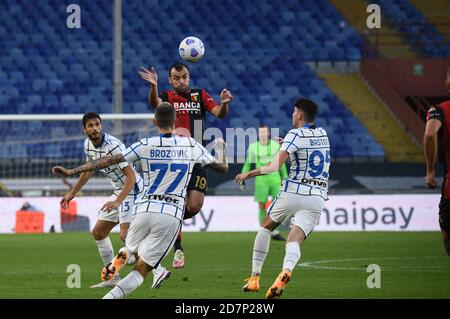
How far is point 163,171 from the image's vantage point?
9.55 meters

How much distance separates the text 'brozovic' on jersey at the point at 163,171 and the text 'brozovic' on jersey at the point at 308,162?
1808 millimetres

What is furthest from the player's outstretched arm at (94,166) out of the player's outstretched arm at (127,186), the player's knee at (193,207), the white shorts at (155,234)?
the player's knee at (193,207)

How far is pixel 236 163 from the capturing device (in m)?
24.7

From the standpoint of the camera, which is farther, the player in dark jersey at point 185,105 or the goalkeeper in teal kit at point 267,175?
the goalkeeper in teal kit at point 267,175

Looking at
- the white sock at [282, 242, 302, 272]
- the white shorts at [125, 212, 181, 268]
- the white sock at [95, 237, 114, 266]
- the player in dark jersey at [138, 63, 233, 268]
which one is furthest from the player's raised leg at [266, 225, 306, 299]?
the white sock at [95, 237, 114, 266]

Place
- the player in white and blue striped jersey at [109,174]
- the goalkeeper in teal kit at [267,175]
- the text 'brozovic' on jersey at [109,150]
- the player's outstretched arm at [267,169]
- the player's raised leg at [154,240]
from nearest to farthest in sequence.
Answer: the player's raised leg at [154,240] < the player's outstretched arm at [267,169] < the player in white and blue striped jersey at [109,174] < the text 'brozovic' on jersey at [109,150] < the goalkeeper in teal kit at [267,175]

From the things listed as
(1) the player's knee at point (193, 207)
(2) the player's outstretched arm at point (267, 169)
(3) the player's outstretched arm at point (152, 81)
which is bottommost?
(1) the player's knee at point (193, 207)

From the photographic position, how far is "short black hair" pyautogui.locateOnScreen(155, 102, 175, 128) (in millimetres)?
9555

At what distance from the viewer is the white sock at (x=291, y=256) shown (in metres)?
10.6

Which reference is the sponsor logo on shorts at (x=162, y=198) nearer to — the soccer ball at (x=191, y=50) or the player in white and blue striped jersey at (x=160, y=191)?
the player in white and blue striped jersey at (x=160, y=191)

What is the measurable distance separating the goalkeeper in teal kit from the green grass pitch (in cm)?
79

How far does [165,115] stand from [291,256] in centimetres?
219

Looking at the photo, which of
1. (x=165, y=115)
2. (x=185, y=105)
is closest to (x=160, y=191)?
(x=165, y=115)

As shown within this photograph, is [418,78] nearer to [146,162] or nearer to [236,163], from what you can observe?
[236,163]
